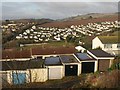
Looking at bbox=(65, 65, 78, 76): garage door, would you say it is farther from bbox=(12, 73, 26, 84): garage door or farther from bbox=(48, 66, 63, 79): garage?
bbox=(12, 73, 26, 84): garage door

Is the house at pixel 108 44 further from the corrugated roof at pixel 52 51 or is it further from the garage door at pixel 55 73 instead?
the garage door at pixel 55 73

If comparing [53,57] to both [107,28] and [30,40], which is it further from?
[107,28]

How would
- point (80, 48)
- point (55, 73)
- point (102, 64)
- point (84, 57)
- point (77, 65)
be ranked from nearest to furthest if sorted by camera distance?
point (55, 73) → point (77, 65) → point (102, 64) → point (84, 57) → point (80, 48)

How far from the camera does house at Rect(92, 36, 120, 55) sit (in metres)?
5.35

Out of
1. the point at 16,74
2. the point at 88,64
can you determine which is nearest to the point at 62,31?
the point at 88,64

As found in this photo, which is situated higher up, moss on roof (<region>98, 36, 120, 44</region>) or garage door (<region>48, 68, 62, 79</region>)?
moss on roof (<region>98, 36, 120, 44</region>)

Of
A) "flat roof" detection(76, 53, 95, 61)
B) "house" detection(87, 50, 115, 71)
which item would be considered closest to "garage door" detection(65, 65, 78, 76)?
"flat roof" detection(76, 53, 95, 61)

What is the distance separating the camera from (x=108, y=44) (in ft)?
18.2

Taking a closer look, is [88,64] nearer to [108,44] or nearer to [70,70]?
[70,70]

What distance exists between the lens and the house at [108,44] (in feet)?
17.5

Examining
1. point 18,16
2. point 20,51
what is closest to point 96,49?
point 20,51

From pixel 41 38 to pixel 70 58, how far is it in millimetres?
1078

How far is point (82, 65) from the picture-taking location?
462cm

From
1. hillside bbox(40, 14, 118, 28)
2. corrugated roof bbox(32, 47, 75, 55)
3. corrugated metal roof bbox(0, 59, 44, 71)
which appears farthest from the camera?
corrugated roof bbox(32, 47, 75, 55)
